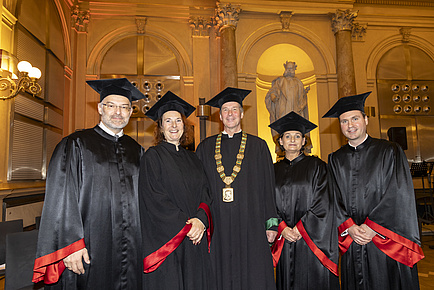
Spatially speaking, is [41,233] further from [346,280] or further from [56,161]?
[346,280]

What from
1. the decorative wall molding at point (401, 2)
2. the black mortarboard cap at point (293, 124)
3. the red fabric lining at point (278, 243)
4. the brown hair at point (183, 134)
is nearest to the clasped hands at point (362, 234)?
the red fabric lining at point (278, 243)

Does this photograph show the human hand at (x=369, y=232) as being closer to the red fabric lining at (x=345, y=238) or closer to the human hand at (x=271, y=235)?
the red fabric lining at (x=345, y=238)

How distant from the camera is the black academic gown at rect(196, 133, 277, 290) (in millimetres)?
2766

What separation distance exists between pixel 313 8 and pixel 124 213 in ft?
32.4

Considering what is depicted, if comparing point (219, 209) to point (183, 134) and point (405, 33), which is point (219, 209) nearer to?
point (183, 134)

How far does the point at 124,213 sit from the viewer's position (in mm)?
2467

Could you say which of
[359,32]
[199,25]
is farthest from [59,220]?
[359,32]

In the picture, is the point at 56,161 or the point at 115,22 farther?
the point at 115,22

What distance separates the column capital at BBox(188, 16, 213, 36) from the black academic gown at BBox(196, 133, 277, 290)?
791cm

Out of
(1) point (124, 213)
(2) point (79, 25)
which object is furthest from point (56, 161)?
(2) point (79, 25)

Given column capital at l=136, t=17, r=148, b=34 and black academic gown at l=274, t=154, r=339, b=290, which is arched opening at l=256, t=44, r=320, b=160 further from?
black academic gown at l=274, t=154, r=339, b=290

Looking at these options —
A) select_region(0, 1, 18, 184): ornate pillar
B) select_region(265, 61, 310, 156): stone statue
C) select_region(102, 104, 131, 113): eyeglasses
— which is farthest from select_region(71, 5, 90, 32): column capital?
select_region(102, 104, 131, 113): eyeglasses

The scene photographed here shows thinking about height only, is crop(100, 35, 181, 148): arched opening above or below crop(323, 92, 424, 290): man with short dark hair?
above

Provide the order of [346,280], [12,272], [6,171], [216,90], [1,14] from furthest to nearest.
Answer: [216,90]
[6,171]
[1,14]
[346,280]
[12,272]
